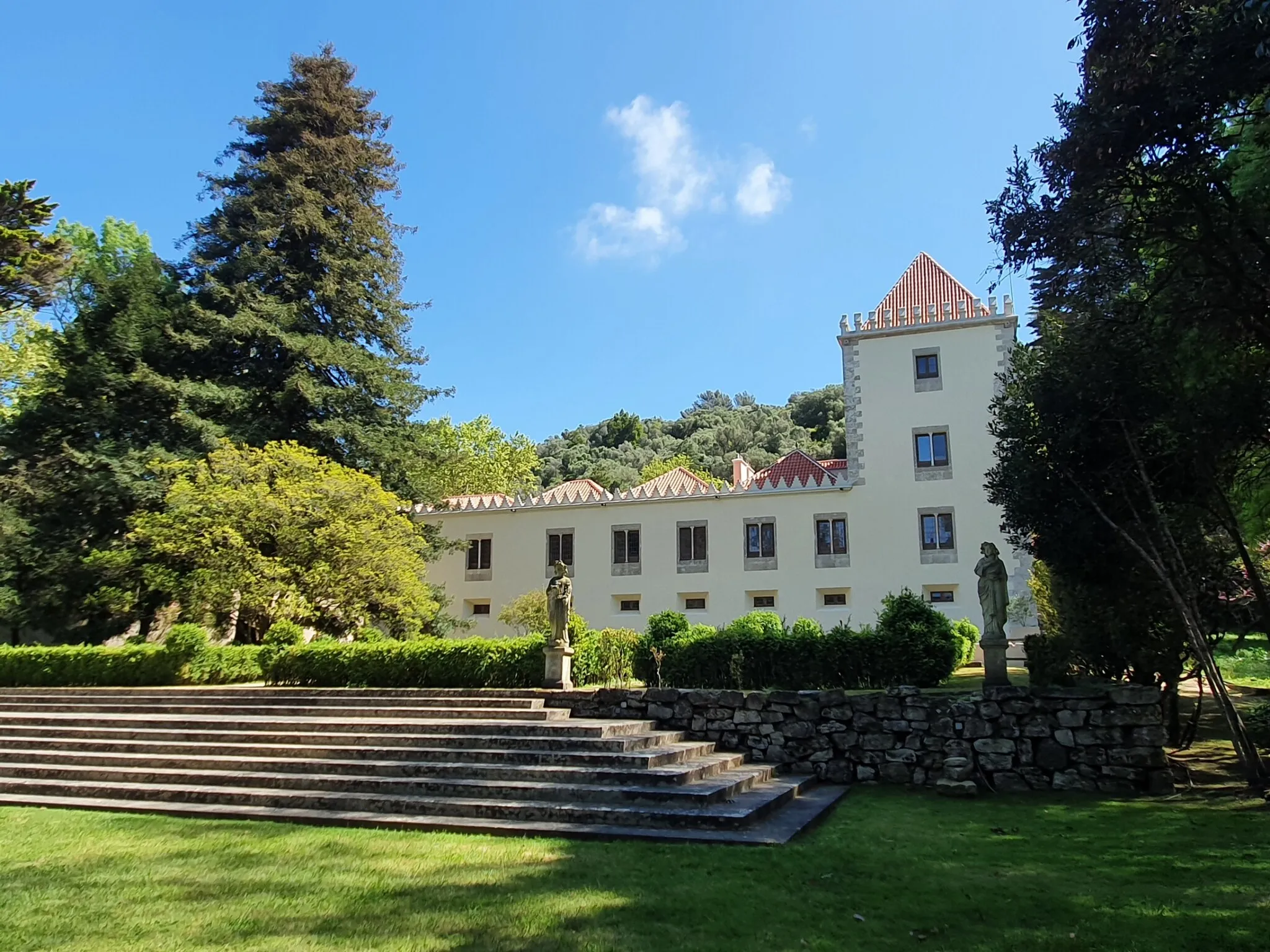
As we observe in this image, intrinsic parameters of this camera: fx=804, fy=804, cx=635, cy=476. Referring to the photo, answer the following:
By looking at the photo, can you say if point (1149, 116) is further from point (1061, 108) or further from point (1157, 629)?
point (1157, 629)

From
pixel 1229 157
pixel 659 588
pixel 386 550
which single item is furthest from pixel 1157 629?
pixel 659 588

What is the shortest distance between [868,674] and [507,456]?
111ft

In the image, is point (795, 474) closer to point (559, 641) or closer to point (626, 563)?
point (626, 563)

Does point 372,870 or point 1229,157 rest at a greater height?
point 1229,157

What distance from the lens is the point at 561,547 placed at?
93.6 feet

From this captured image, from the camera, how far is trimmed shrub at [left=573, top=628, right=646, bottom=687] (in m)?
13.1

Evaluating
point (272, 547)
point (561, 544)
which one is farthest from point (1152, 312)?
point (561, 544)

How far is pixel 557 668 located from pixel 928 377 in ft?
62.6

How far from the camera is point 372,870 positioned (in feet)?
19.8

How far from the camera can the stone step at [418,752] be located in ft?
29.5

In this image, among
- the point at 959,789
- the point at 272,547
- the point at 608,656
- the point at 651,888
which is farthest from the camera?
the point at 272,547

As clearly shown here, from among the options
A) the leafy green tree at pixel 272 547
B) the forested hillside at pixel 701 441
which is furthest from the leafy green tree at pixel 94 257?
the forested hillside at pixel 701 441

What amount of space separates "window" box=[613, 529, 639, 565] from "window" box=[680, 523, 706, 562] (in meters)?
1.61

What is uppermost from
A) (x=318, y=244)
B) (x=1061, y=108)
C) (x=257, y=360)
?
(x=318, y=244)
